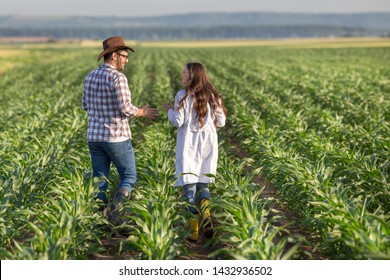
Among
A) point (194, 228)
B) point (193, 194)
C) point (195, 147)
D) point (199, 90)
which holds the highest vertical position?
point (199, 90)

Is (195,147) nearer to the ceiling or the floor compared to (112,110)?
nearer to the floor

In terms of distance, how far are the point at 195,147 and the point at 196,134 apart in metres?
0.14

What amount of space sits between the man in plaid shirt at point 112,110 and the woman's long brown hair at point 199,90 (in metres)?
0.45

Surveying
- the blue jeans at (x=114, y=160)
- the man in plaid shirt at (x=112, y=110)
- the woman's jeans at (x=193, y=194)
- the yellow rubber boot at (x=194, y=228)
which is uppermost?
the man in plaid shirt at (x=112, y=110)

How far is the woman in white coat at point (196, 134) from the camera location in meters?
5.81

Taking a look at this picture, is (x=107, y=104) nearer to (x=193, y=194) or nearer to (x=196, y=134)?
(x=196, y=134)

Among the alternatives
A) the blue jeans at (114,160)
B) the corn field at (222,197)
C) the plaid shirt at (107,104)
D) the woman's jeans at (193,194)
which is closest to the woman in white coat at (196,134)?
the woman's jeans at (193,194)

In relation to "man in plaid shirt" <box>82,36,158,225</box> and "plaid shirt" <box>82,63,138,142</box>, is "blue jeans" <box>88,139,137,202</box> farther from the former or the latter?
"plaid shirt" <box>82,63,138,142</box>

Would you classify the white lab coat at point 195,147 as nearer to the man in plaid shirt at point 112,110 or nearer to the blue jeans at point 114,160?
the man in plaid shirt at point 112,110

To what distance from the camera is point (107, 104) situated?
594cm

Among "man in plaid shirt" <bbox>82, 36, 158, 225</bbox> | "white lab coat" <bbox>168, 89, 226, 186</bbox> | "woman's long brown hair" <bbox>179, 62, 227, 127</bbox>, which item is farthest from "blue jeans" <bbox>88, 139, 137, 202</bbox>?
"woman's long brown hair" <bbox>179, 62, 227, 127</bbox>

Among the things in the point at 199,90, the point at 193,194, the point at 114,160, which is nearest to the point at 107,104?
the point at 114,160

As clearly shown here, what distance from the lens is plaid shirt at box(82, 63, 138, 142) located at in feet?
19.1

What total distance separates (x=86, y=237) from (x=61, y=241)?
2.53 ft
